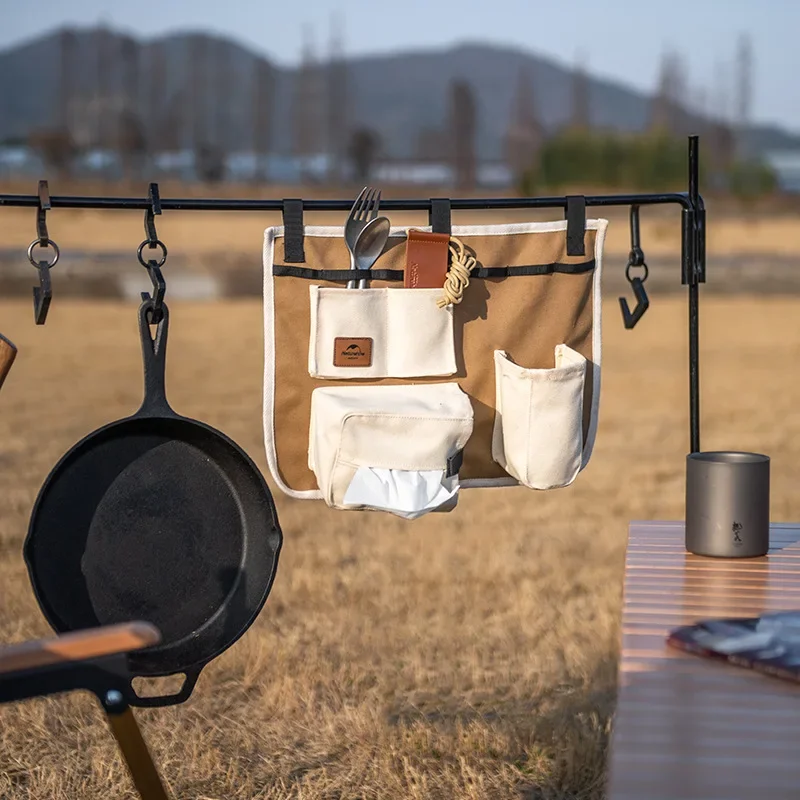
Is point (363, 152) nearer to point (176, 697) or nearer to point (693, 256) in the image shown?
point (693, 256)

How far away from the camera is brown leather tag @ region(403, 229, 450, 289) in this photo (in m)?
2.37

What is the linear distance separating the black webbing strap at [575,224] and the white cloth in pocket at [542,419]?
215mm

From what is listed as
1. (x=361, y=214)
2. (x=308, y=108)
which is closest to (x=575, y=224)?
(x=361, y=214)

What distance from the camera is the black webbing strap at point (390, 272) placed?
238 centimetres

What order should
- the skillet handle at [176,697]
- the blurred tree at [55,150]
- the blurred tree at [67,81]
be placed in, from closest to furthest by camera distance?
the skillet handle at [176,697], the blurred tree at [55,150], the blurred tree at [67,81]

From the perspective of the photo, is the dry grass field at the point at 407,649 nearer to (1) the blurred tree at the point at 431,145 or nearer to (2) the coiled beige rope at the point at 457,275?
(2) the coiled beige rope at the point at 457,275

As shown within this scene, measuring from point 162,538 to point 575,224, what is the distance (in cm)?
97

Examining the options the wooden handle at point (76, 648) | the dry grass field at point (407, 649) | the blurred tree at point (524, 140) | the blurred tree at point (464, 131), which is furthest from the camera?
the blurred tree at point (464, 131)

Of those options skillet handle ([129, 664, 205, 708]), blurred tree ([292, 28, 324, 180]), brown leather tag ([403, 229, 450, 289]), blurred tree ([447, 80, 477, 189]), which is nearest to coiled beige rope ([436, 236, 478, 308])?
brown leather tag ([403, 229, 450, 289])

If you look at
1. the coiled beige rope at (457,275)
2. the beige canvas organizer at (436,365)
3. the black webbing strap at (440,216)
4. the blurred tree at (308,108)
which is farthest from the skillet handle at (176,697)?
the blurred tree at (308,108)

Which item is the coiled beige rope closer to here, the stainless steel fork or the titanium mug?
the stainless steel fork

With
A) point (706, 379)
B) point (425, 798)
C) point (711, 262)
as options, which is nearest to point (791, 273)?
point (711, 262)

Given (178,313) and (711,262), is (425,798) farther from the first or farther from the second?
(711,262)

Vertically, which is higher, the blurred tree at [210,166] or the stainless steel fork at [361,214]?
the blurred tree at [210,166]
